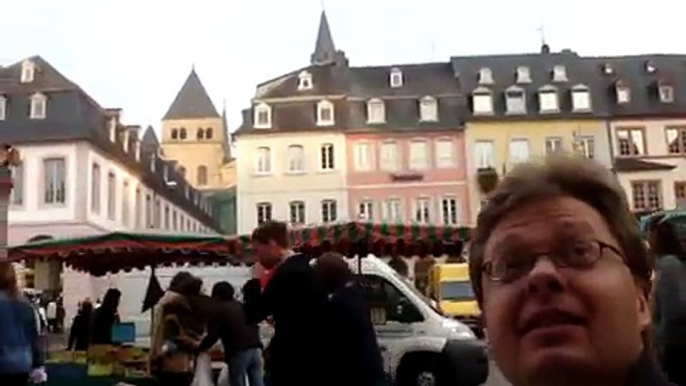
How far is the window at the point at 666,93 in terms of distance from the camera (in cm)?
5019

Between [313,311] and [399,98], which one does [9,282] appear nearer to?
[313,311]

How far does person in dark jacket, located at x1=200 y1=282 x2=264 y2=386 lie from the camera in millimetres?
9422

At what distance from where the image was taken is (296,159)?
4847cm

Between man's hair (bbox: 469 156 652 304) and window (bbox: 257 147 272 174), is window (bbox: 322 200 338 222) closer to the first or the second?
window (bbox: 257 147 272 174)

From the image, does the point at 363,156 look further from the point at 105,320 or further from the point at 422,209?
the point at 105,320

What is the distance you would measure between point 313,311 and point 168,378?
296cm

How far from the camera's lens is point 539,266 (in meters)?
1.62

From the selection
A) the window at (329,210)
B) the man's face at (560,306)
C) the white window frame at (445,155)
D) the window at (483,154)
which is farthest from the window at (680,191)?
the man's face at (560,306)

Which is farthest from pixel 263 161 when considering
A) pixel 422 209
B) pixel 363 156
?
pixel 422 209

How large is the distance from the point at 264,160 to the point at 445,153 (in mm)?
9453

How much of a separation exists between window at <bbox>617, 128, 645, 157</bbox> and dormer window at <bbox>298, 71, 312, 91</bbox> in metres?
16.6

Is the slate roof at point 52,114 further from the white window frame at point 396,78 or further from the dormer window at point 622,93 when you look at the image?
the dormer window at point 622,93

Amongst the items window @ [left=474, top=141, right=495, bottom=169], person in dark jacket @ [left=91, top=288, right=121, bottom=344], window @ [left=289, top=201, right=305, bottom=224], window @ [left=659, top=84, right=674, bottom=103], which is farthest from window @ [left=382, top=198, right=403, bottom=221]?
person in dark jacket @ [left=91, top=288, right=121, bottom=344]

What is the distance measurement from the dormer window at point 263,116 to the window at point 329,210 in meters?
5.05
